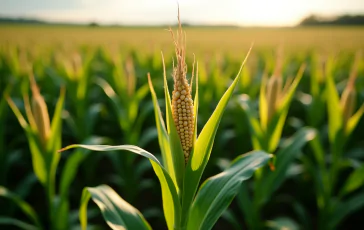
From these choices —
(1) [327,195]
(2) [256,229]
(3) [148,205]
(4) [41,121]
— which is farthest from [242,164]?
(3) [148,205]

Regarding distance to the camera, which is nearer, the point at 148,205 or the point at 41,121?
the point at 41,121

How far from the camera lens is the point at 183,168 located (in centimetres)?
122

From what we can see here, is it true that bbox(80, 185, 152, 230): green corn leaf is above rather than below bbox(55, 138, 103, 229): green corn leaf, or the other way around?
above

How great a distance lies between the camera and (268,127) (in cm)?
228

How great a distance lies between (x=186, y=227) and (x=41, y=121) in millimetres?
1336

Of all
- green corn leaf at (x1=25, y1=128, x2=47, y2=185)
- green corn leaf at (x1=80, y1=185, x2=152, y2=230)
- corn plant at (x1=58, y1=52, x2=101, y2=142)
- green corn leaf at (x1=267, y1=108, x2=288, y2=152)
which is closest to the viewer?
green corn leaf at (x1=80, y1=185, x2=152, y2=230)

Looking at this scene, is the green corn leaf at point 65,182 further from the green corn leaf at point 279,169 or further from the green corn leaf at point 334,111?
the green corn leaf at point 334,111

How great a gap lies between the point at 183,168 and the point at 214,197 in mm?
205

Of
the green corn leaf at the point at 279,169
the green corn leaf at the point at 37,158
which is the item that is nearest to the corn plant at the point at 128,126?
the green corn leaf at the point at 37,158

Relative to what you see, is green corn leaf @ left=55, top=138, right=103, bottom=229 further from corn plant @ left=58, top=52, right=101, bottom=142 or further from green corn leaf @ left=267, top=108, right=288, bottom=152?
corn plant @ left=58, top=52, right=101, bottom=142

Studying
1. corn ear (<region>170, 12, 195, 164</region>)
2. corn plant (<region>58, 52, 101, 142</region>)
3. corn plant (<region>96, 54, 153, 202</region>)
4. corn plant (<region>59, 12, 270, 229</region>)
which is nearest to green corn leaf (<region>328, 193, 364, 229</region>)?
corn plant (<region>59, 12, 270, 229</region>)

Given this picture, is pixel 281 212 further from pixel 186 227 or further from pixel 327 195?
pixel 186 227

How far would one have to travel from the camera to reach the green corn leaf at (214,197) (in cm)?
127

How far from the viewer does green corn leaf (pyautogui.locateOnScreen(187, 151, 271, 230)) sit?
1.27 metres
